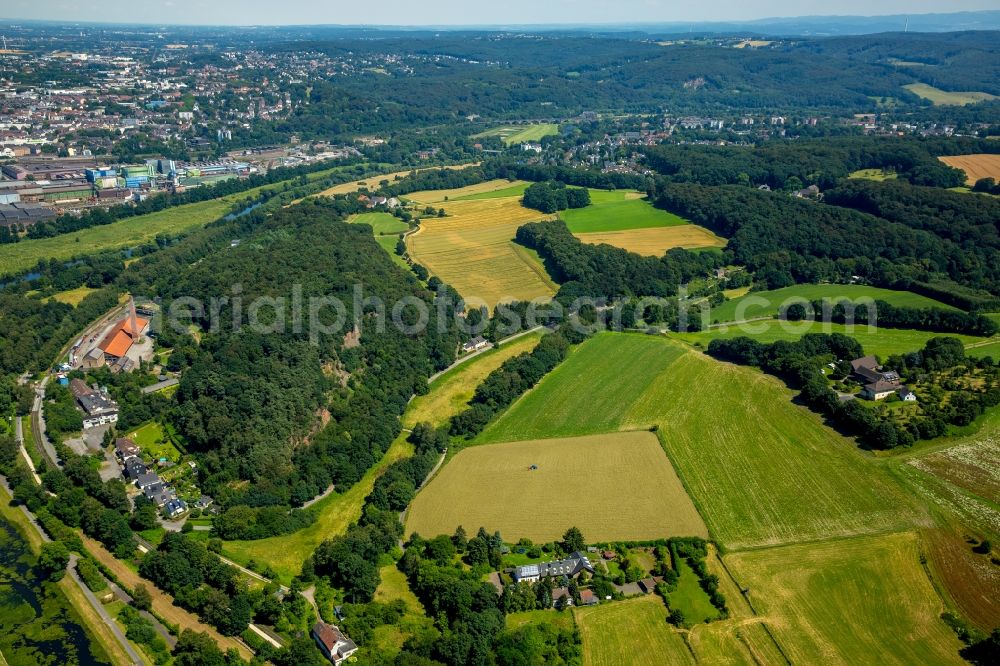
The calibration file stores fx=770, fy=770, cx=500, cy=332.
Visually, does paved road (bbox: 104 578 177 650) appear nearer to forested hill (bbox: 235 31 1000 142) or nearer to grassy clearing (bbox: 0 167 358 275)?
grassy clearing (bbox: 0 167 358 275)

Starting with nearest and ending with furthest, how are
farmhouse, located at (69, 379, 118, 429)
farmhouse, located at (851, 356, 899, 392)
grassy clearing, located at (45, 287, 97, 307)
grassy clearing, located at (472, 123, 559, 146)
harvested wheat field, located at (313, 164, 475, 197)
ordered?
farmhouse, located at (851, 356, 899, 392) → farmhouse, located at (69, 379, 118, 429) → grassy clearing, located at (45, 287, 97, 307) → harvested wheat field, located at (313, 164, 475, 197) → grassy clearing, located at (472, 123, 559, 146)

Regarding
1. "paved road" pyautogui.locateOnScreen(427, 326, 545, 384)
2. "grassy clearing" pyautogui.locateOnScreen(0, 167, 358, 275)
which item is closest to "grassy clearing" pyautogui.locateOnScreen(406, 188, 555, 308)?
"paved road" pyautogui.locateOnScreen(427, 326, 545, 384)

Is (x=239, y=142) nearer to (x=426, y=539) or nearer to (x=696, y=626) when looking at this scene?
(x=426, y=539)

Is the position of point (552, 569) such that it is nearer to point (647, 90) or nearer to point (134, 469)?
point (134, 469)

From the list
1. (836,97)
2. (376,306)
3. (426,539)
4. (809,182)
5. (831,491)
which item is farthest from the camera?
(836,97)

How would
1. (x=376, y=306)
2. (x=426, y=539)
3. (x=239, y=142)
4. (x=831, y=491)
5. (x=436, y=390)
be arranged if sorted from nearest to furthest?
(x=426, y=539)
(x=831, y=491)
(x=436, y=390)
(x=376, y=306)
(x=239, y=142)

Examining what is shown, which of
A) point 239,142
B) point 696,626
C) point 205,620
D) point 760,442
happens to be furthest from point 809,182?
point 239,142

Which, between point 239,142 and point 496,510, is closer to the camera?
point 496,510
